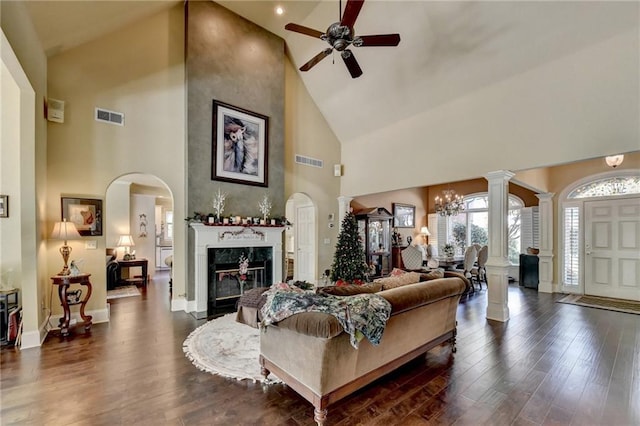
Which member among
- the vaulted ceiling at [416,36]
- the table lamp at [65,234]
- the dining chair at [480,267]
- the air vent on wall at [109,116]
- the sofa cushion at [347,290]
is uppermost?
the vaulted ceiling at [416,36]

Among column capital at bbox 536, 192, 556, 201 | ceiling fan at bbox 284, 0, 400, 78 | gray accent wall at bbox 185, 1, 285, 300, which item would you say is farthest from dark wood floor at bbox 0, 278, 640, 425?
ceiling fan at bbox 284, 0, 400, 78

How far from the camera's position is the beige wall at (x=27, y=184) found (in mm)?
3312

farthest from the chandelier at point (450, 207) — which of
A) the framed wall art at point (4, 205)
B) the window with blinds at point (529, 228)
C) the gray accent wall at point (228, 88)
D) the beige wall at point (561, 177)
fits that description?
the framed wall art at point (4, 205)

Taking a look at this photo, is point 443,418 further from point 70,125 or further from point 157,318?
point 70,125

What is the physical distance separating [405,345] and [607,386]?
1.88 meters

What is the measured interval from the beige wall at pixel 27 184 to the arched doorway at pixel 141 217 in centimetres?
266

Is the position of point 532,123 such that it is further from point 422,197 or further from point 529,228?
point 422,197

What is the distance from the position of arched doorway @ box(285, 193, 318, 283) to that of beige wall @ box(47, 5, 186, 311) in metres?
3.06

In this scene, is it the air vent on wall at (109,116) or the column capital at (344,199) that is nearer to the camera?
the air vent on wall at (109,116)

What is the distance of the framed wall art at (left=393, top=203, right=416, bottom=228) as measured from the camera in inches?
350

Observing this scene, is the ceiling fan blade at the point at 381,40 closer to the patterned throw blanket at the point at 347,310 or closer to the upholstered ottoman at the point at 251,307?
the patterned throw blanket at the point at 347,310

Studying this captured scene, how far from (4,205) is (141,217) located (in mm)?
5486

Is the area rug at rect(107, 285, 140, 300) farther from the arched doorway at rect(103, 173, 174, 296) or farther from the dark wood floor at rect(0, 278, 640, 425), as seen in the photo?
the dark wood floor at rect(0, 278, 640, 425)

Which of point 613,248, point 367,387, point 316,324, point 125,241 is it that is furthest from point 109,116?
point 613,248
